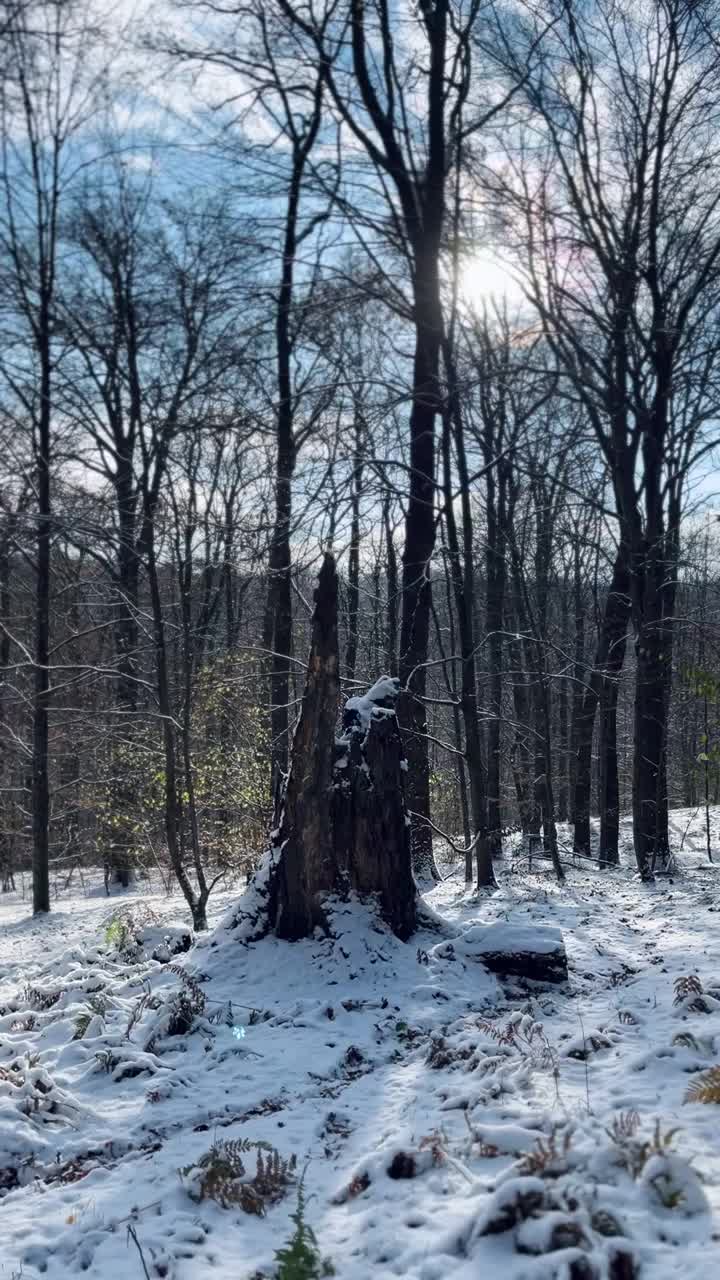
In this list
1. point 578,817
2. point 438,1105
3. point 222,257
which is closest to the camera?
point 438,1105

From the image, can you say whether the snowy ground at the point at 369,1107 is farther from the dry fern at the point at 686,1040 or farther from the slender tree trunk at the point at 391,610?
the slender tree trunk at the point at 391,610

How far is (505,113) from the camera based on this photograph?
10.7 metres

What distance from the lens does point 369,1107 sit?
14.2ft

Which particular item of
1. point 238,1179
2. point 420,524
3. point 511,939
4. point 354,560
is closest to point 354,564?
point 354,560

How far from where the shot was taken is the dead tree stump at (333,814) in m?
6.89

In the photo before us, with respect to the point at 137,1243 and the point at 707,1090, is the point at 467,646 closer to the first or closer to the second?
the point at 707,1090

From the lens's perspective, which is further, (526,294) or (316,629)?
(526,294)

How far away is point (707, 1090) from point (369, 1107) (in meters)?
1.76

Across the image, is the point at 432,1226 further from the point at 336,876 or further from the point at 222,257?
the point at 222,257

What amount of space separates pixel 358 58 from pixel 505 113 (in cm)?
205

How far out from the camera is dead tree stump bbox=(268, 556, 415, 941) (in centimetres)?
689

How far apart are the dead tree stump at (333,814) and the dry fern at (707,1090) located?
3505mm

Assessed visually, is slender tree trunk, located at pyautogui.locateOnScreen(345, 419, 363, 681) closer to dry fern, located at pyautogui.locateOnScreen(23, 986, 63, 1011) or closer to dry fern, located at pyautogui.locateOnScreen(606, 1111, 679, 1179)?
dry fern, located at pyautogui.locateOnScreen(23, 986, 63, 1011)

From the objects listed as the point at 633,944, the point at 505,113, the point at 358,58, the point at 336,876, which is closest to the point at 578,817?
the point at 633,944
